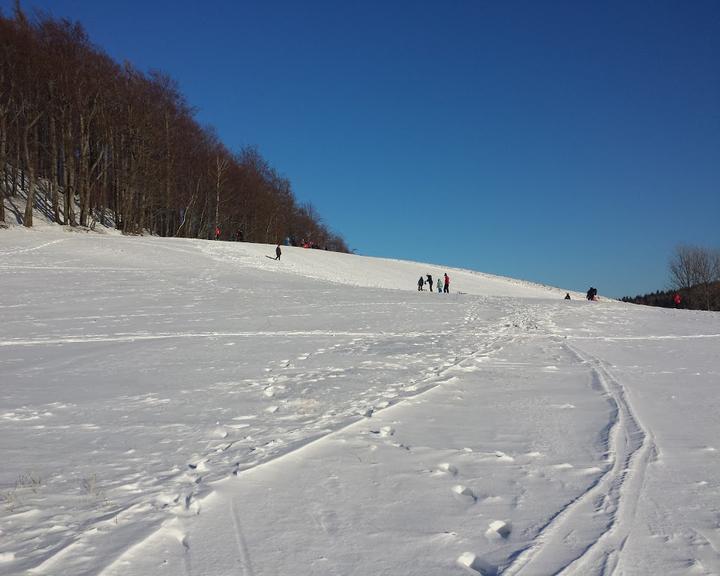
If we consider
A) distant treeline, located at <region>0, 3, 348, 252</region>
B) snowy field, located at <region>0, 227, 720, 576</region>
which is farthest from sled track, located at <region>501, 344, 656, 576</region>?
distant treeline, located at <region>0, 3, 348, 252</region>

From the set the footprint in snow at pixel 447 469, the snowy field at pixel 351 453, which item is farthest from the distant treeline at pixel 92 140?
the footprint in snow at pixel 447 469

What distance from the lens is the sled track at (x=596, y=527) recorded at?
3.14 m

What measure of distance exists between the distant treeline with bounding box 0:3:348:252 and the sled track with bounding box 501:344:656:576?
35.5 metres

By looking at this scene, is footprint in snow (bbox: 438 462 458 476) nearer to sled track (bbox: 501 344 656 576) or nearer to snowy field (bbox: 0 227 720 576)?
snowy field (bbox: 0 227 720 576)

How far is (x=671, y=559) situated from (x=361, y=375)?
558 cm

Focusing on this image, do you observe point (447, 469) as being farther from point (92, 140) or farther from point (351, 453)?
point (92, 140)

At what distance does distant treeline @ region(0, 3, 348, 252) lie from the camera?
3400 cm

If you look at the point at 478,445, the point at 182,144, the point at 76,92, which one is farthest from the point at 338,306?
the point at 182,144

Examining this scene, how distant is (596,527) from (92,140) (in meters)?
43.3

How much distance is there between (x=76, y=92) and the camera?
35469 millimetres

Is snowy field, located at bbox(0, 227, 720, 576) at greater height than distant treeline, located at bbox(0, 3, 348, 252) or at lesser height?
lesser

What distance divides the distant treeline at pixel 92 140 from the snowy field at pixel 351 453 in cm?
2774

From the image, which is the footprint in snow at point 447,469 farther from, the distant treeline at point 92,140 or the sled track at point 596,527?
the distant treeline at point 92,140

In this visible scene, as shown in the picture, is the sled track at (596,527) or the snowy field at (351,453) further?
the snowy field at (351,453)
